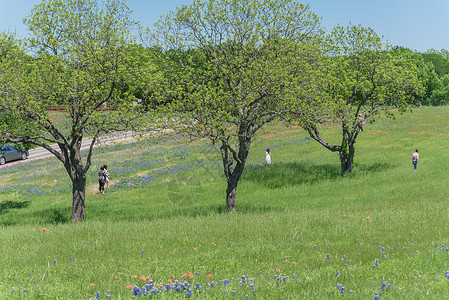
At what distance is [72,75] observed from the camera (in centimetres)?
1619

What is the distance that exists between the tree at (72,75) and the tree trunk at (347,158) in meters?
17.1

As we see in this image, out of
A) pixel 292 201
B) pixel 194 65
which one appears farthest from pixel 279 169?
pixel 194 65

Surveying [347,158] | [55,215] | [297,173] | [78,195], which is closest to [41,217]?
[55,215]

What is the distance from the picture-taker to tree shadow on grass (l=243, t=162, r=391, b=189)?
2664 centimetres

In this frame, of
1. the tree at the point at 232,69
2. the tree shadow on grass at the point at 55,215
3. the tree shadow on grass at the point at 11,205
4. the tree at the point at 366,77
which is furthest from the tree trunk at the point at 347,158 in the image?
the tree shadow on grass at the point at 11,205

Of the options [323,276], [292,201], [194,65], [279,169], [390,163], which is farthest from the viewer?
[390,163]

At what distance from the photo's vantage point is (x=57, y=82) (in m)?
16.5

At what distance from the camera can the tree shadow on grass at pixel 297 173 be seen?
26.6m

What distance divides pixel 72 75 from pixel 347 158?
20068mm

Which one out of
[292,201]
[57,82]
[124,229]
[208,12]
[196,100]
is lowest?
[292,201]

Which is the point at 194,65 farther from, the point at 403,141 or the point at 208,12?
the point at 403,141

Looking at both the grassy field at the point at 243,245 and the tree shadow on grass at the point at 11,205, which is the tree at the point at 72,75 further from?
the tree shadow on grass at the point at 11,205

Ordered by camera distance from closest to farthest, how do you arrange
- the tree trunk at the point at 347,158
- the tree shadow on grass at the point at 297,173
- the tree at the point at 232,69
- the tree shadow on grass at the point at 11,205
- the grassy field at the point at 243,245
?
the grassy field at the point at 243,245 → the tree at the point at 232,69 → the tree shadow on grass at the point at 11,205 → the tree shadow on grass at the point at 297,173 → the tree trunk at the point at 347,158

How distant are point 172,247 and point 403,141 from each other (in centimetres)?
3873
